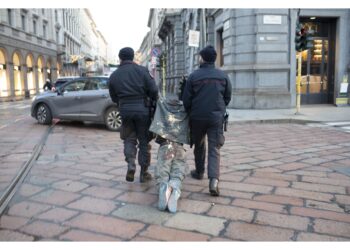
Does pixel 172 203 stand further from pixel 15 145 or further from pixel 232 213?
pixel 15 145

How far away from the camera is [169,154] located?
4.56m

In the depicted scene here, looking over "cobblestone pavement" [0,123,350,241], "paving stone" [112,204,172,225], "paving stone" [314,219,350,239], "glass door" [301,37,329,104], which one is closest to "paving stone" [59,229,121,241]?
"cobblestone pavement" [0,123,350,241]

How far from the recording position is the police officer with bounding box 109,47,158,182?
505 cm

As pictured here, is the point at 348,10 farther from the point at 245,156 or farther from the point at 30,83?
the point at 30,83

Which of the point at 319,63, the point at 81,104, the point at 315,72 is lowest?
the point at 81,104

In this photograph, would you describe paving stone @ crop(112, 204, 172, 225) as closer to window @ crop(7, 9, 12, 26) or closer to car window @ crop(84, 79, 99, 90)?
car window @ crop(84, 79, 99, 90)

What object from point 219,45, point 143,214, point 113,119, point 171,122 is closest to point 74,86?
point 113,119

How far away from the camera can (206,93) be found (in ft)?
15.3

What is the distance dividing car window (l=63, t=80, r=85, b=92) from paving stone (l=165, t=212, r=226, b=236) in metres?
8.48

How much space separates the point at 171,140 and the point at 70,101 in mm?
7652

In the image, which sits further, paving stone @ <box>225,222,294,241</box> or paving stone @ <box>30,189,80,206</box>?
paving stone @ <box>30,189,80,206</box>

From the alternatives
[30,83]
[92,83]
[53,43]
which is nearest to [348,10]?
[92,83]

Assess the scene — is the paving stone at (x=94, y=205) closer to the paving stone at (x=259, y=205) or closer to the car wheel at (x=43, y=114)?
the paving stone at (x=259, y=205)
